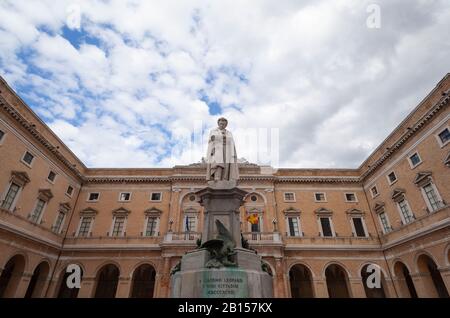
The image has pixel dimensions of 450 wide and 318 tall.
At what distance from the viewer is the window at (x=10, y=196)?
16.9 meters

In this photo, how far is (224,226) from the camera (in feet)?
23.3

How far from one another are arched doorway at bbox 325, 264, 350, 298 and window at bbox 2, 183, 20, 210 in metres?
27.5

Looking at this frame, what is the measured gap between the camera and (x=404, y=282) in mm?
20047

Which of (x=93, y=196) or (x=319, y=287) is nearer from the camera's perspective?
(x=319, y=287)

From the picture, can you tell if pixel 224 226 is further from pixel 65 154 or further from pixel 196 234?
pixel 65 154

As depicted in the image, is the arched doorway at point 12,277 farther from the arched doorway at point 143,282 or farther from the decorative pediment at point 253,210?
the decorative pediment at point 253,210

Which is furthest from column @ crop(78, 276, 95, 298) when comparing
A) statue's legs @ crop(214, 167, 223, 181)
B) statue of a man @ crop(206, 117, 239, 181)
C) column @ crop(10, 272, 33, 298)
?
statue's legs @ crop(214, 167, 223, 181)

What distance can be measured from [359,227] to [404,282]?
5.34 meters

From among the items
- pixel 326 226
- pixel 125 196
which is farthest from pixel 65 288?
pixel 326 226

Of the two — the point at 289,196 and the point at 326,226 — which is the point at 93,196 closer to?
the point at 289,196

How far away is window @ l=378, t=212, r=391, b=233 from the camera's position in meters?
21.9

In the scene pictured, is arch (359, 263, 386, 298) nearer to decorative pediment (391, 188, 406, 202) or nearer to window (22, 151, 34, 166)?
decorative pediment (391, 188, 406, 202)
